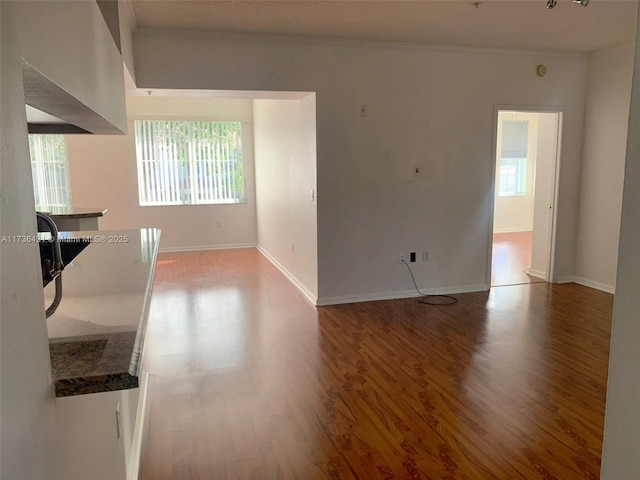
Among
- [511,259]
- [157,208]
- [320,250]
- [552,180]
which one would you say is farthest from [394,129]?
[157,208]

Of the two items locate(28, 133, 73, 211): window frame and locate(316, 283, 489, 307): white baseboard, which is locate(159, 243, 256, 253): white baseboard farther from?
locate(316, 283, 489, 307): white baseboard

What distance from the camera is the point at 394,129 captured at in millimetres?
4656

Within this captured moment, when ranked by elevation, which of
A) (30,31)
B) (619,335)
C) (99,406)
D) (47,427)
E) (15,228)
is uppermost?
(30,31)

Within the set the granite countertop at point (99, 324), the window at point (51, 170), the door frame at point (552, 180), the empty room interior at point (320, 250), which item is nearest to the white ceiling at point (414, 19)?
the empty room interior at point (320, 250)

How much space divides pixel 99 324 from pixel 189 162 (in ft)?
22.5

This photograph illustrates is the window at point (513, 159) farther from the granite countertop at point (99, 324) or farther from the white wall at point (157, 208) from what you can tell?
the granite countertop at point (99, 324)

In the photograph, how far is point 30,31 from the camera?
0.89m

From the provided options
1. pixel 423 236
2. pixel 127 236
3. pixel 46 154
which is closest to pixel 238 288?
pixel 423 236

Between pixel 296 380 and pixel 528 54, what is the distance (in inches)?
166

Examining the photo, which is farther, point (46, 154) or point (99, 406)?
point (46, 154)

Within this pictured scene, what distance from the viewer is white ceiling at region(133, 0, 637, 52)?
134 inches

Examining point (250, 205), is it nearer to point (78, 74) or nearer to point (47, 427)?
point (78, 74)

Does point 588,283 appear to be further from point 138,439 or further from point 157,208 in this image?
point 157,208

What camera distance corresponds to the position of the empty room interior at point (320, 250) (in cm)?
90
